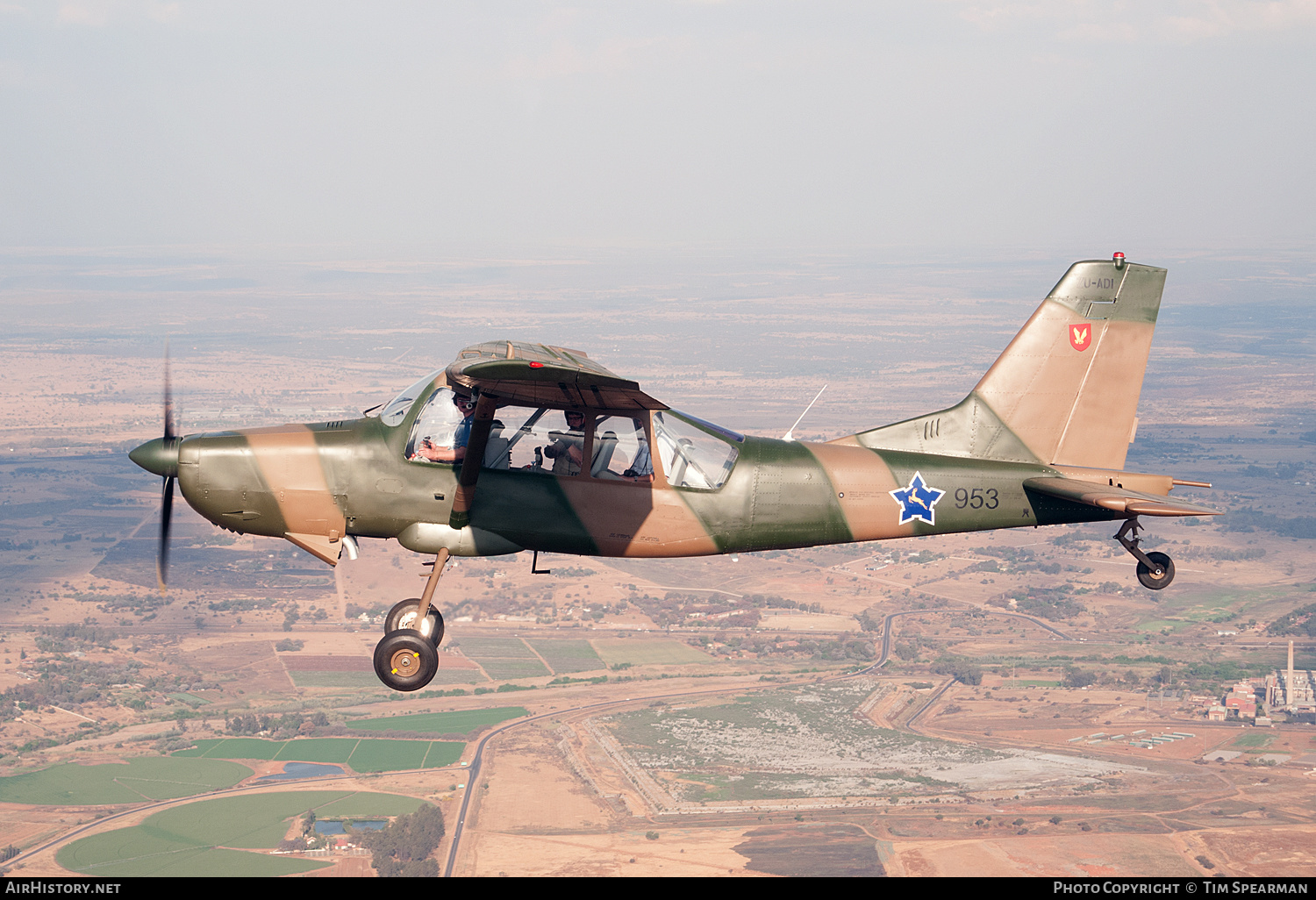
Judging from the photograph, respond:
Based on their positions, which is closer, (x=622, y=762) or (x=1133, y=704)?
(x=622, y=762)

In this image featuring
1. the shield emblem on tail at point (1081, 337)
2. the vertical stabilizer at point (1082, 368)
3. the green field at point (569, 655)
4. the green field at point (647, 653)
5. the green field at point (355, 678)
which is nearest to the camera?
the vertical stabilizer at point (1082, 368)

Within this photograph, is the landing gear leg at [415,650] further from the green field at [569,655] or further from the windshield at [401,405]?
the green field at [569,655]

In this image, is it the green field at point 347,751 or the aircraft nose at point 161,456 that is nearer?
the aircraft nose at point 161,456

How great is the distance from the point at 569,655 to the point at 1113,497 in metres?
79.5

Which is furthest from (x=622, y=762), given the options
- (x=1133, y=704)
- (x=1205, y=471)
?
(x=1205, y=471)

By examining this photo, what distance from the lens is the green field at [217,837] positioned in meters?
54.8

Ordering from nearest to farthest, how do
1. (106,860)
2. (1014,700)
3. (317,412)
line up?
1. (106,860)
2. (1014,700)
3. (317,412)

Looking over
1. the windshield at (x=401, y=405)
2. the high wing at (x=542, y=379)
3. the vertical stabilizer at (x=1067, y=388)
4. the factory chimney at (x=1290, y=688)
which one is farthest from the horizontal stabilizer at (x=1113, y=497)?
→ the factory chimney at (x=1290, y=688)

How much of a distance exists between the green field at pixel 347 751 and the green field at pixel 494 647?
1505 centimetres

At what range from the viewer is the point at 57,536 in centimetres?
13062

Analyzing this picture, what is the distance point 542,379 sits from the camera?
1274 centimetres

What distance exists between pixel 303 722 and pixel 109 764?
11.6 m

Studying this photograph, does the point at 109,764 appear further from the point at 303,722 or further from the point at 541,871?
the point at 541,871

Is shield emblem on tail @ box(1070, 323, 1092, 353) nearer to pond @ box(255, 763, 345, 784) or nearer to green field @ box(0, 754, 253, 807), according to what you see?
pond @ box(255, 763, 345, 784)
